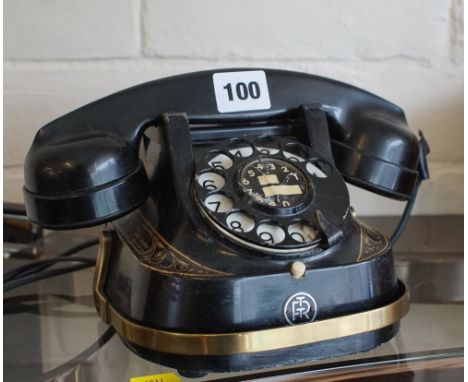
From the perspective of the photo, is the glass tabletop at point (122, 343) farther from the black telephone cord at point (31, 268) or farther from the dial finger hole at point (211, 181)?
the dial finger hole at point (211, 181)

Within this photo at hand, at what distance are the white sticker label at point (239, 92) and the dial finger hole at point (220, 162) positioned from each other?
5 cm

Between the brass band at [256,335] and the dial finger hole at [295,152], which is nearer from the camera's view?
the brass band at [256,335]

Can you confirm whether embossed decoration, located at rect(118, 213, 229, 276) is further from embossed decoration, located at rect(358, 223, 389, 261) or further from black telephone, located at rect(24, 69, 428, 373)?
embossed decoration, located at rect(358, 223, 389, 261)

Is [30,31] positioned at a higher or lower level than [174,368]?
higher

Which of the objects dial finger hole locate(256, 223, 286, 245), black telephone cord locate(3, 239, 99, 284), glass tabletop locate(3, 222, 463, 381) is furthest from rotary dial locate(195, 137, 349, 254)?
black telephone cord locate(3, 239, 99, 284)

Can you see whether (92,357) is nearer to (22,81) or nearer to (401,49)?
(22,81)

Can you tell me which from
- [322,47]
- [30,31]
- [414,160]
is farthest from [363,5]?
[30,31]

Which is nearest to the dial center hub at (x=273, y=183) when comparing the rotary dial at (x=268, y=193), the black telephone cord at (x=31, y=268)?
the rotary dial at (x=268, y=193)

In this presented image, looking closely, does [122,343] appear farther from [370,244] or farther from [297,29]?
[297,29]

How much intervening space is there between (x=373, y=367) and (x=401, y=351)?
41 mm

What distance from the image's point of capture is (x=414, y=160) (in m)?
0.73

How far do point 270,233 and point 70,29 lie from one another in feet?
1.56

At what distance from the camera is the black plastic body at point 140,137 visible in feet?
2.05

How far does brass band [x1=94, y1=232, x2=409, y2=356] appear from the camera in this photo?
547mm
